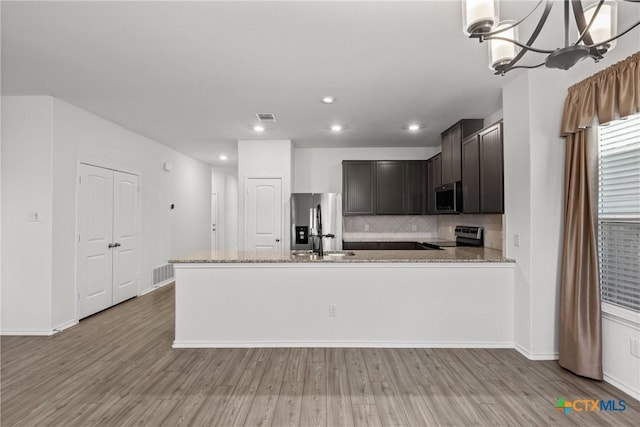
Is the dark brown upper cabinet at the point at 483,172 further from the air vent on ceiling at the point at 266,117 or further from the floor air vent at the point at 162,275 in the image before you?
the floor air vent at the point at 162,275

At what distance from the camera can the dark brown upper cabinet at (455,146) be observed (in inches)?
166

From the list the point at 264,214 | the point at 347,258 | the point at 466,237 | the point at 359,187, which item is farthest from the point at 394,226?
the point at 347,258

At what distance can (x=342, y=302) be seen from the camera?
10.6 ft

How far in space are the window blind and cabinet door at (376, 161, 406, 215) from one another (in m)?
3.07

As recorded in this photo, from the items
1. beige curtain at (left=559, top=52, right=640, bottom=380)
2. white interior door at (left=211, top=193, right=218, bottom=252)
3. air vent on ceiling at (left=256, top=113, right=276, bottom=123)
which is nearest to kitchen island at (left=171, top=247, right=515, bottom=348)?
beige curtain at (left=559, top=52, right=640, bottom=380)

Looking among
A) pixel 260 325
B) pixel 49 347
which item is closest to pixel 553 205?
pixel 260 325

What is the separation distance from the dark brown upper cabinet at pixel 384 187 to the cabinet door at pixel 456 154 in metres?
1.06

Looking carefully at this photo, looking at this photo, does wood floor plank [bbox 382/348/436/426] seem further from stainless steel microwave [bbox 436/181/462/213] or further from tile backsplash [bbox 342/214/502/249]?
tile backsplash [bbox 342/214/502/249]

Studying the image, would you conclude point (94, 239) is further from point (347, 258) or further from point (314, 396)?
point (314, 396)

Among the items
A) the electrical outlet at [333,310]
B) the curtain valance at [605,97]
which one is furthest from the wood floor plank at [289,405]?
the curtain valance at [605,97]

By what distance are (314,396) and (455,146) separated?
11.4 feet

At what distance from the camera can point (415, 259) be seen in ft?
10.5

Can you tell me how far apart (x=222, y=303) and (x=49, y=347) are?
A: 173 centimetres

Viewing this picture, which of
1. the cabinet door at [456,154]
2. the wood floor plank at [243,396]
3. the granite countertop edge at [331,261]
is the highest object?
the cabinet door at [456,154]
